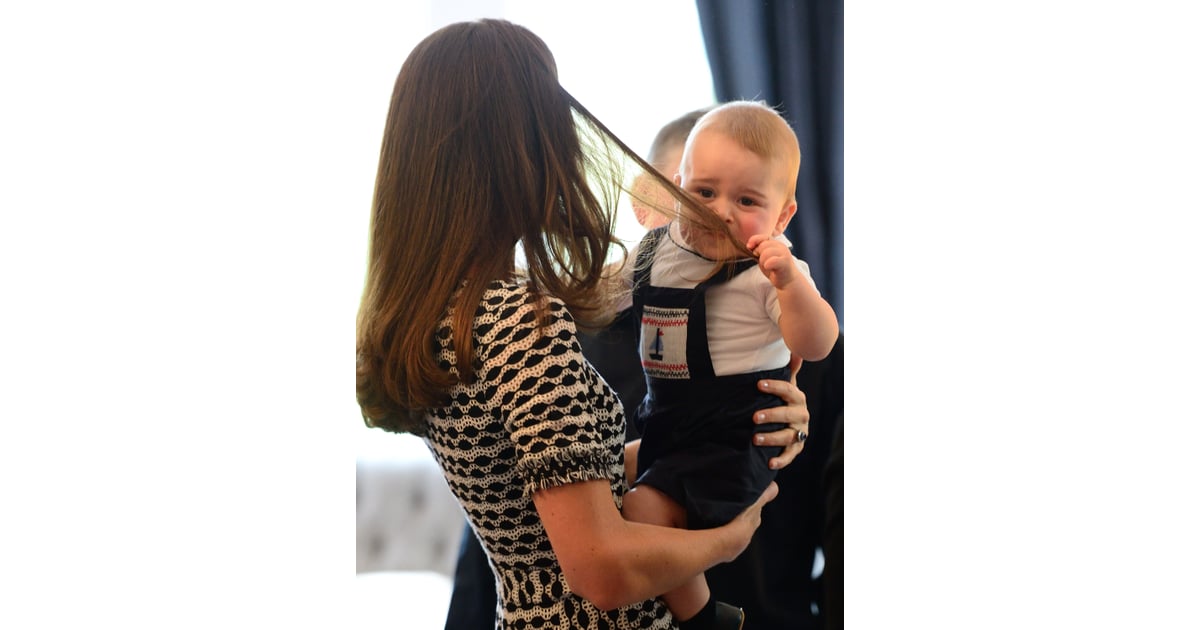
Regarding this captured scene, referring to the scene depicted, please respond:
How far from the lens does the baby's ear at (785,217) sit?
1872mm

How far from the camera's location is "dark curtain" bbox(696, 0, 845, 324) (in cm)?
195

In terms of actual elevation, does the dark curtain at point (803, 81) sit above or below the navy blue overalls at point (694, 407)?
above

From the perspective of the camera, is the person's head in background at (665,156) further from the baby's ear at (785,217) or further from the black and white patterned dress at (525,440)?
the black and white patterned dress at (525,440)

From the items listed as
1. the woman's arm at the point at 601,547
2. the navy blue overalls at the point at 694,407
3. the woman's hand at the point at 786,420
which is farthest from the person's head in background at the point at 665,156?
the woman's arm at the point at 601,547

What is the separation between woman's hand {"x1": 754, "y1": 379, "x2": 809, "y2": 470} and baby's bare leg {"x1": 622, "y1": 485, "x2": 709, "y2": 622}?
8.9 inches

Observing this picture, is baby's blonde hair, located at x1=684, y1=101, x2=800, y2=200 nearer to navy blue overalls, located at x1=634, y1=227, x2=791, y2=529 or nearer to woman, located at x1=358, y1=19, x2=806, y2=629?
navy blue overalls, located at x1=634, y1=227, x2=791, y2=529

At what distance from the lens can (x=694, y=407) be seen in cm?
182

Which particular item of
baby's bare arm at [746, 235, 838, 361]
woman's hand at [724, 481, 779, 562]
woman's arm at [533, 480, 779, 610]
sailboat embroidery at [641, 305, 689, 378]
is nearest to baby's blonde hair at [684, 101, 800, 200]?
baby's bare arm at [746, 235, 838, 361]

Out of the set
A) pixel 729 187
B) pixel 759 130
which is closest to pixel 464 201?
pixel 729 187

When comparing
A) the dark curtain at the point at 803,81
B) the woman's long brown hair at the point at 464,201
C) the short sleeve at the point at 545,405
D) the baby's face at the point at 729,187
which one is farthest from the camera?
the dark curtain at the point at 803,81

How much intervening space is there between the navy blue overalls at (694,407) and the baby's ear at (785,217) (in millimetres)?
126

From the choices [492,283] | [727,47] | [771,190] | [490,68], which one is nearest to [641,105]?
[727,47]

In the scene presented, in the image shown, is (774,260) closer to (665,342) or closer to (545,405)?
(665,342)

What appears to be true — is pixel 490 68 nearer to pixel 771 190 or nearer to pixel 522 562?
pixel 771 190
